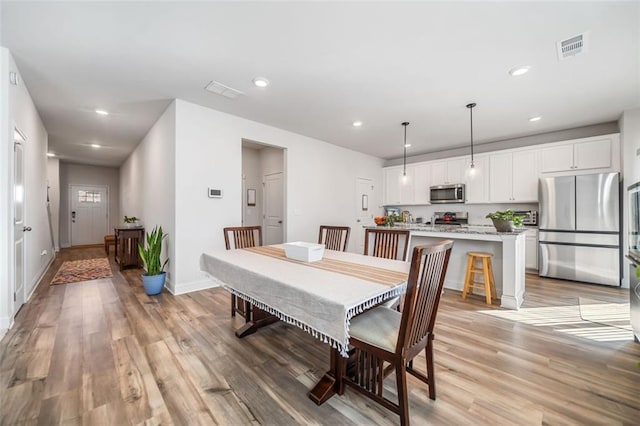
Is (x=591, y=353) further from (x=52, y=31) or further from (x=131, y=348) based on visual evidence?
(x=52, y=31)

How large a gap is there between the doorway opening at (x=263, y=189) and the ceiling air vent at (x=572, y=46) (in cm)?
429

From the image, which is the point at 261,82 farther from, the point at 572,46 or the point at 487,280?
the point at 487,280

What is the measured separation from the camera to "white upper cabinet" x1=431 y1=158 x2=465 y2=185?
5586 mm

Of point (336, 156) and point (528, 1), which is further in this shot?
point (336, 156)

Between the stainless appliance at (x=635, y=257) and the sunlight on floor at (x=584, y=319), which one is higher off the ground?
the stainless appliance at (x=635, y=257)

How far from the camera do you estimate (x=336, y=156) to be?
5746 millimetres

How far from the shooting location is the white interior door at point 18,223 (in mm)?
2662

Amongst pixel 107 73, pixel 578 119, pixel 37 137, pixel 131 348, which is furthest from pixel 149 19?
pixel 578 119

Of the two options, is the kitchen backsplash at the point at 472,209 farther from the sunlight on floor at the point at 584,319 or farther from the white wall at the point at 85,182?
the white wall at the point at 85,182

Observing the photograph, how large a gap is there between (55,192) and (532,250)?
11.3 meters

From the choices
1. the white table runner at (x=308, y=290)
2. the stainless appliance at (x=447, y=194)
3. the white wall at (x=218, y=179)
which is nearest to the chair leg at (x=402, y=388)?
the white table runner at (x=308, y=290)

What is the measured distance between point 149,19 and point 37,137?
3539 mm

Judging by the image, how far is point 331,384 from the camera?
157 cm

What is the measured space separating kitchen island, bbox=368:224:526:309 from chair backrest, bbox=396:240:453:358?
6.84ft
